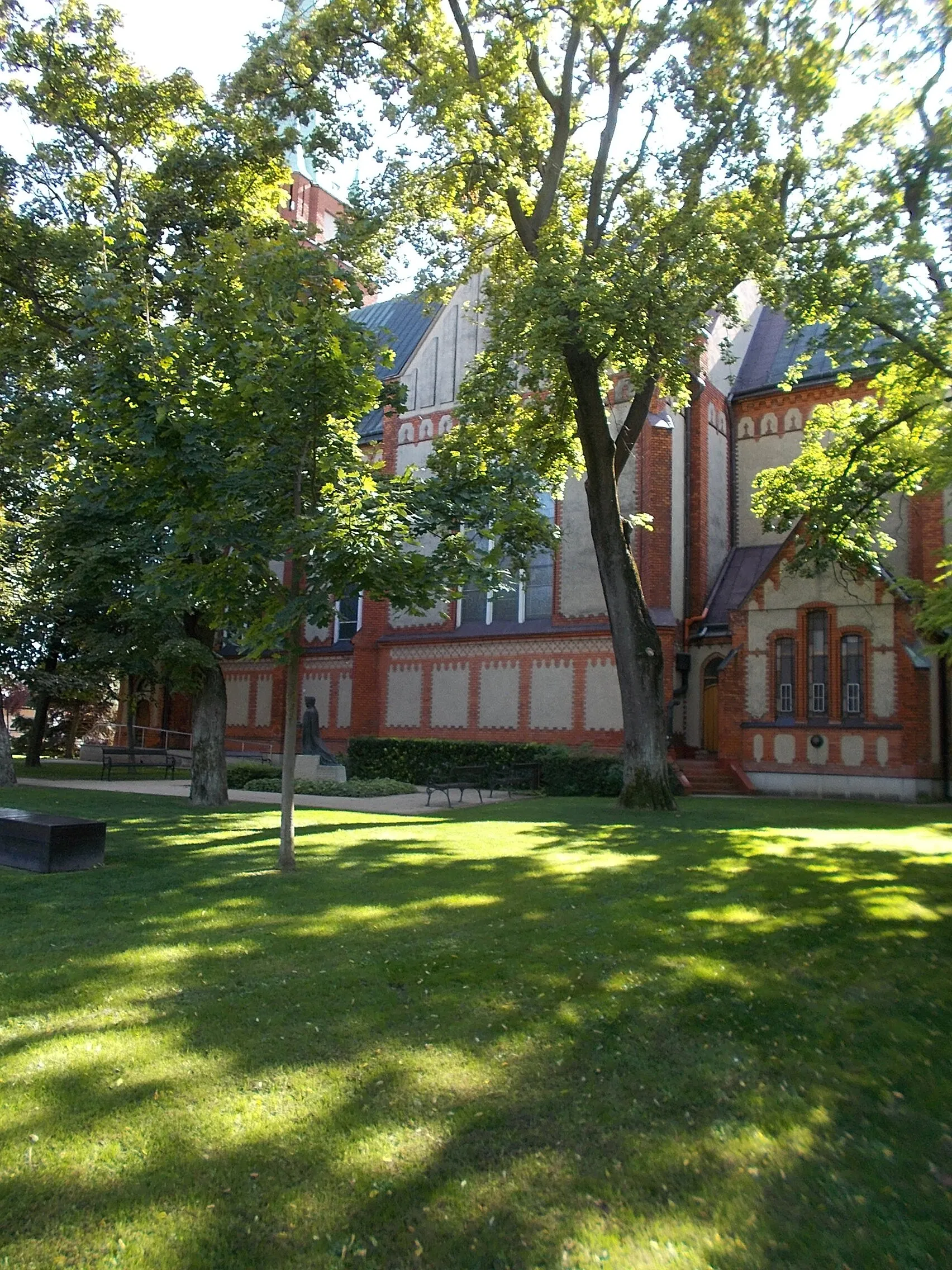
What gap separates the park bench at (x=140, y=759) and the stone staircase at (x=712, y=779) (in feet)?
→ 46.9

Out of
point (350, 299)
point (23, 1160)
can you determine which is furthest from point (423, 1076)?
point (350, 299)

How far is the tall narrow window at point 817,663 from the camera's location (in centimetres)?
2242

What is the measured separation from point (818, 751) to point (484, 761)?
27.4ft

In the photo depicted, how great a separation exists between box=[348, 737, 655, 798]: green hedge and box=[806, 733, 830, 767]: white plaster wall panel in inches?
180

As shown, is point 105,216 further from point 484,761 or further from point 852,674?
point 852,674

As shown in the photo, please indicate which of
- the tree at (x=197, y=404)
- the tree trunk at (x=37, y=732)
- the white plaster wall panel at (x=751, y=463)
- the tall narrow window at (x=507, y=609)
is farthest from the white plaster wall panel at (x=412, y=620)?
the tree at (x=197, y=404)

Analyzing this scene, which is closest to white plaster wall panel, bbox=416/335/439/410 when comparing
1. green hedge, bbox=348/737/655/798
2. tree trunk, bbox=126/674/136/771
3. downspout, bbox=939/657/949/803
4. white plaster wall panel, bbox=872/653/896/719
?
green hedge, bbox=348/737/655/798

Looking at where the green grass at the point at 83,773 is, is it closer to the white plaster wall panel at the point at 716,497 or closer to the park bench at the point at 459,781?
the park bench at the point at 459,781

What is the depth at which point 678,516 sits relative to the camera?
26.3 meters

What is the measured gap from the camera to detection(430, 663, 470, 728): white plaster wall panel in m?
28.0

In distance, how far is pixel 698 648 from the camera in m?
26.0

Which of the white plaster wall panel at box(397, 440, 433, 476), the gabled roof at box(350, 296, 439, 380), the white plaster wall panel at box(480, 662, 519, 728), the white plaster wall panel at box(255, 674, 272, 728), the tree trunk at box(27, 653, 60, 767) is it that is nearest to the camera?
the white plaster wall panel at box(480, 662, 519, 728)

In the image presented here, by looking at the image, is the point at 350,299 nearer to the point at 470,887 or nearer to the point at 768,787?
the point at 470,887

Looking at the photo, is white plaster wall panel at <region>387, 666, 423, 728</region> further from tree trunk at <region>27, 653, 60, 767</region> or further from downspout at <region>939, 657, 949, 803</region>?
downspout at <region>939, 657, 949, 803</region>
